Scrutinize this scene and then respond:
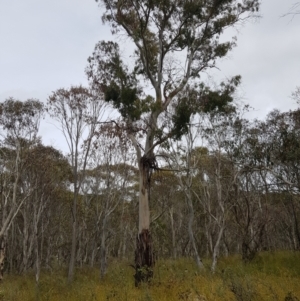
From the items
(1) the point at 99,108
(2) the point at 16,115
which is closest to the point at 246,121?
(1) the point at 99,108

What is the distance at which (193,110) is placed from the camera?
34.2 ft

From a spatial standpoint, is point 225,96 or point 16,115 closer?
point 225,96

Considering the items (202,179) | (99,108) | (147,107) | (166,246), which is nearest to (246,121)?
(202,179)

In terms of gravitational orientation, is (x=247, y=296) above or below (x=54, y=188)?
below

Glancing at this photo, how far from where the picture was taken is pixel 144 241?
31.0 ft

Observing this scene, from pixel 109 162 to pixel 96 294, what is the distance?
12083 mm

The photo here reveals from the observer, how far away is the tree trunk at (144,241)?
29.7 feet

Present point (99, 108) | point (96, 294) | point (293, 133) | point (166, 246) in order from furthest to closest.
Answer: point (166, 246)
point (99, 108)
point (293, 133)
point (96, 294)

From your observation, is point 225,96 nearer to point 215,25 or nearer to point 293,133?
point 215,25

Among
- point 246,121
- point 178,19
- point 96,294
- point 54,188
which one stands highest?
point 178,19

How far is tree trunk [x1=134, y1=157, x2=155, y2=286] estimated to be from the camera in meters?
9.05

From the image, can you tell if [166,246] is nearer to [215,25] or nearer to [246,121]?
[246,121]

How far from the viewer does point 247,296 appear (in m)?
6.17

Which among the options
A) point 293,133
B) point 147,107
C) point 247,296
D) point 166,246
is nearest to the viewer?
point 247,296
